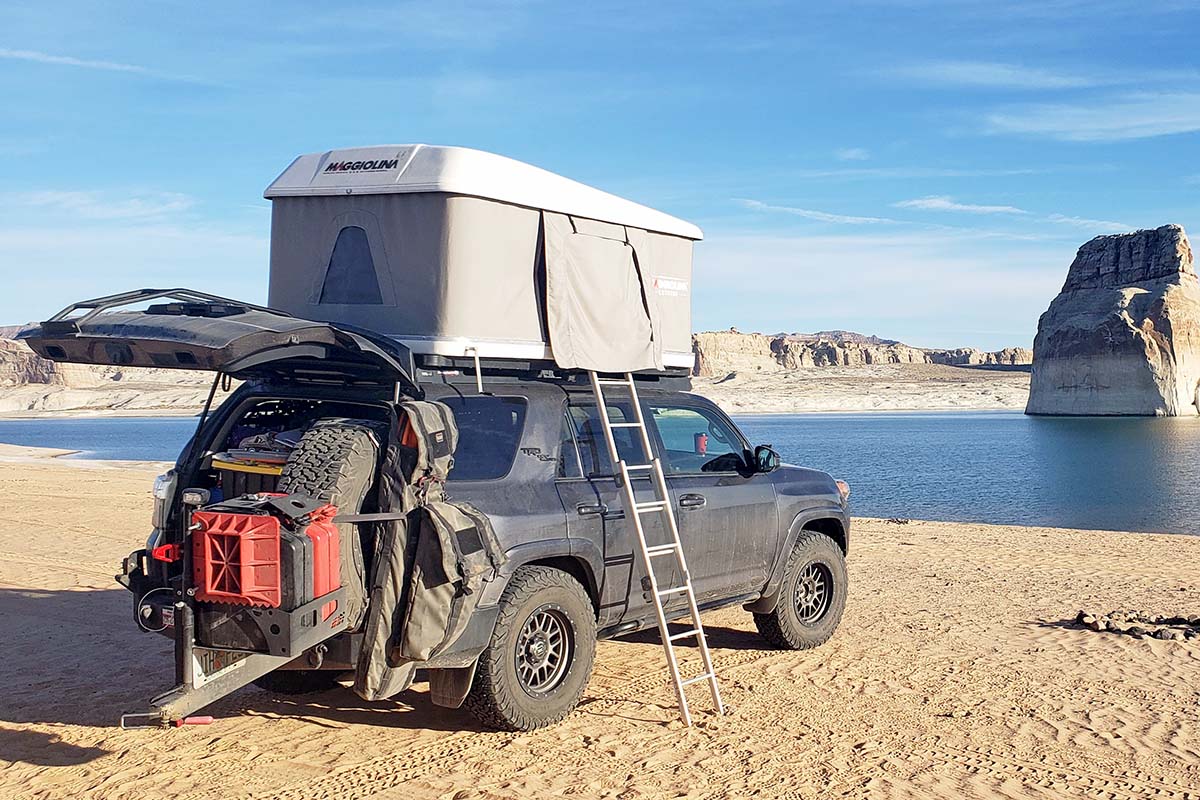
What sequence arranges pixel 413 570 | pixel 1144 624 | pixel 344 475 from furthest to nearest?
pixel 1144 624 < pixel 413 570 < pixel 344 475

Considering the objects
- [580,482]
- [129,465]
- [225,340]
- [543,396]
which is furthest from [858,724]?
[129,465]

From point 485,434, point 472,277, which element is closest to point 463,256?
point 472,277

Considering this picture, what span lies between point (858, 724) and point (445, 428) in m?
2.92

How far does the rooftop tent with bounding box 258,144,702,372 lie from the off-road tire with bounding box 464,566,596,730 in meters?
1.32

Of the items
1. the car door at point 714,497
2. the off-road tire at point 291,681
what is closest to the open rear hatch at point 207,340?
the off-road tire at point 291,681

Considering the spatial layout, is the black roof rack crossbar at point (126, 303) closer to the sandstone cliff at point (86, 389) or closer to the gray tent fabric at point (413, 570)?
the gray tent fabric at point (413, 570)

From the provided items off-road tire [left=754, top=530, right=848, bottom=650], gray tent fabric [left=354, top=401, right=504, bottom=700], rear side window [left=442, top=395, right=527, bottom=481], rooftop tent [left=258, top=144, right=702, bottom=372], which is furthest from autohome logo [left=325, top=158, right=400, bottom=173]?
off-road tire [left=754, top=530, right=848, bottom=650]

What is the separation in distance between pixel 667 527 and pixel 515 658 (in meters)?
1.46

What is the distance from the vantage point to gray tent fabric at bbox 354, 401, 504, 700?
5426 millimetres

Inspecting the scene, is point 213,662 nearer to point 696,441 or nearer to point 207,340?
point 207,340

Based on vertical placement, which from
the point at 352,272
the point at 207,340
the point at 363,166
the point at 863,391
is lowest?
the point at 863,391

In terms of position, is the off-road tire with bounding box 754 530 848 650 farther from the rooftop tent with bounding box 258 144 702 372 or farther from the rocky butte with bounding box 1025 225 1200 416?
the rocky butte with bounding box 1025 225 1200 416

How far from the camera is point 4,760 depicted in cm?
577

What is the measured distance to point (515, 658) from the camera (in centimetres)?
596
